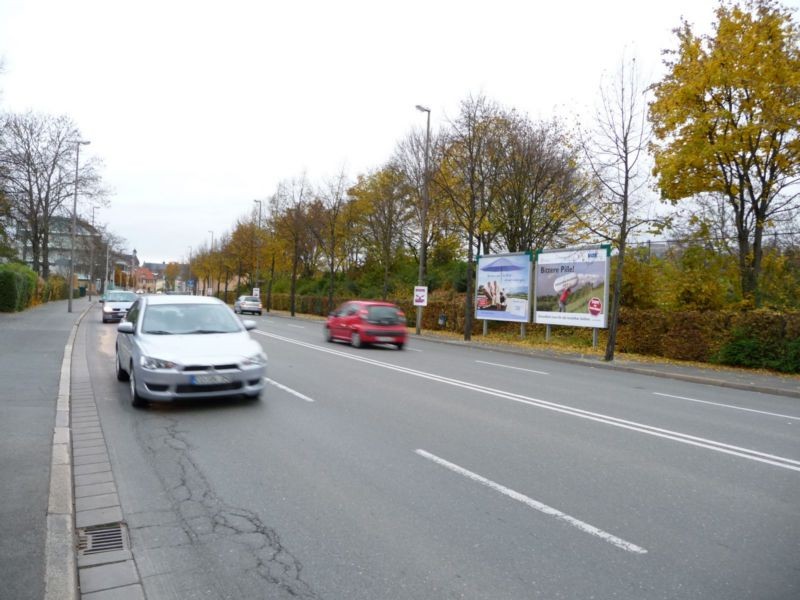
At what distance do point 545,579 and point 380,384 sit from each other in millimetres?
7583

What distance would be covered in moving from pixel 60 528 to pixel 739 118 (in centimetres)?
2367

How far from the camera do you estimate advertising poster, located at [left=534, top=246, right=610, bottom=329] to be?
2116 centimetres

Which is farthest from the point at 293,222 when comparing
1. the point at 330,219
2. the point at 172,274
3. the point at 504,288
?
the point at 172,274

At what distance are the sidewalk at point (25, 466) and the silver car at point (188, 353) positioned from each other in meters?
1.20

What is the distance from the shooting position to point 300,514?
4.52m

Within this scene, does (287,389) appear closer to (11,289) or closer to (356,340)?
(356,340)

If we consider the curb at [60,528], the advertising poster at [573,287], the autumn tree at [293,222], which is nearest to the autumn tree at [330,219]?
the autumn tree at [293,222]

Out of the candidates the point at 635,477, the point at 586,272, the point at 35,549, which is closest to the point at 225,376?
Answer: the point at 35,549

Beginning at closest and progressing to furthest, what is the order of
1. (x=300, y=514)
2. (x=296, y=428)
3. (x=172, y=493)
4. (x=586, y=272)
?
(x=300, y=514) → (x=172, y=493) → (x=296, y=428) → (x=586, y=272)

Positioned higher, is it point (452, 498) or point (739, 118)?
point (739, 118)

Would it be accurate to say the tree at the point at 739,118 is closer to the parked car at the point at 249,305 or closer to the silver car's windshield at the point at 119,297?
the silver car's windshield at the point at 119,297

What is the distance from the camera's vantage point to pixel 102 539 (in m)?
4.07

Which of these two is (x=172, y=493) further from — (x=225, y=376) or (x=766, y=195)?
(x=766, y=195)

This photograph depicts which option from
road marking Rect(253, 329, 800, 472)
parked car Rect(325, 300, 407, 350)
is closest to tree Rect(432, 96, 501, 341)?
parked car Rect(325, 300, 407, 350)
